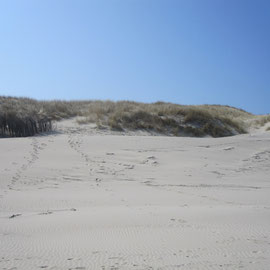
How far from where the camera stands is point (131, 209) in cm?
409

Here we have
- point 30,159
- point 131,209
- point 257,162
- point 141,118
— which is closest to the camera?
point 131,209

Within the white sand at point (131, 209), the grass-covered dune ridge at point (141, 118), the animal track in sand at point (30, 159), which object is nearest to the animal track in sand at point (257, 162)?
the white sand at point (131, 209)

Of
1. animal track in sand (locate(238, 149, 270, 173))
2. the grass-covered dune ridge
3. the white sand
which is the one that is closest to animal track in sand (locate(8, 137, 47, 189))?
the white sand

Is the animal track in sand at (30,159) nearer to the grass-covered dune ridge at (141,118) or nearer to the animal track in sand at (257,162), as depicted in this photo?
the grass-covered dune ridge at (141,118)

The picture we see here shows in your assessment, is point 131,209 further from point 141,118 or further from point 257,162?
point 141,118

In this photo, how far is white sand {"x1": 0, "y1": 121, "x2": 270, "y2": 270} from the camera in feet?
8.24

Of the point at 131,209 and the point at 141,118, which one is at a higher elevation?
the point at 141,118

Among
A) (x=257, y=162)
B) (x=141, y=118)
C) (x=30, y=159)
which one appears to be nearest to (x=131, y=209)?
(x=30, y=159)

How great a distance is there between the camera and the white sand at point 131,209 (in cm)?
251

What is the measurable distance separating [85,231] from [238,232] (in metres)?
1.70

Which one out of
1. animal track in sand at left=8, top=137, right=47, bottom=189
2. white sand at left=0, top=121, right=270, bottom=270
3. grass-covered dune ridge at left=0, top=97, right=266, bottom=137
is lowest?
white sand at left=0, top=121, right=270, bottom=270

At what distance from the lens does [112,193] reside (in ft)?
17.1

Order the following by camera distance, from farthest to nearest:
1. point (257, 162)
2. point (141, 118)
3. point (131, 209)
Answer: point (141, 118)
point (257, 162)
point (131, 209)

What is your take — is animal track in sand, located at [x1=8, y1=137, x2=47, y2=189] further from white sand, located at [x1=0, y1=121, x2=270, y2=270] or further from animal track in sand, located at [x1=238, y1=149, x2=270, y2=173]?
animal track in sand, located at [x1=238, y1=149, x2=270, y2=173]
